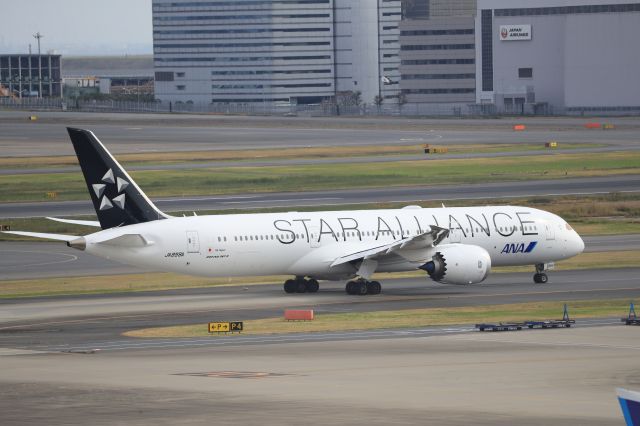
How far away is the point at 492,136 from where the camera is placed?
180750 mm

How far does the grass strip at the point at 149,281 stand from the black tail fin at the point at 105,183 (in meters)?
6.53

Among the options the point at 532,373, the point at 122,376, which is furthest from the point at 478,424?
the point at 122,376

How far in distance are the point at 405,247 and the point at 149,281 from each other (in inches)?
581

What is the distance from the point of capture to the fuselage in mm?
62031

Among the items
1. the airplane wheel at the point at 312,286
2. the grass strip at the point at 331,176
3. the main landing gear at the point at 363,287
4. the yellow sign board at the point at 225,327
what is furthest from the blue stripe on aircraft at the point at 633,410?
the grass strip at the point at 331,176

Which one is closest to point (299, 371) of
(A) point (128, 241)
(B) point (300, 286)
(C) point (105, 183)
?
(A) point (128, 241)

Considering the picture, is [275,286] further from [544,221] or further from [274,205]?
[274,205]

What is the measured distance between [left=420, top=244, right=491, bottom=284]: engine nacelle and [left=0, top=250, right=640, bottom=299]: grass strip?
254 inches

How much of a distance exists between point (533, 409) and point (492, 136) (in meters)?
150

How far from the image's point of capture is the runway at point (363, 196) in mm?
106500

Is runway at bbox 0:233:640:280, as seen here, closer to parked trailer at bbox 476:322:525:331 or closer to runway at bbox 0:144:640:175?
parked trailer at bbox 476:322:525:331

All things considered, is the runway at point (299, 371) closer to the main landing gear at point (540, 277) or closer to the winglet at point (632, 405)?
the main landing gear at point (540, 277)

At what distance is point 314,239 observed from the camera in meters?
65.7

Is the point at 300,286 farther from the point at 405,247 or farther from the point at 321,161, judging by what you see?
the point at 321,161
